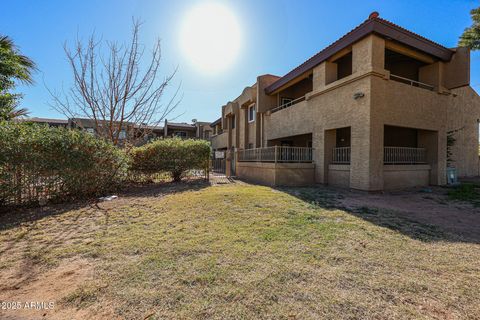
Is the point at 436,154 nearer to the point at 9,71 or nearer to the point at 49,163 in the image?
the point at 49,163

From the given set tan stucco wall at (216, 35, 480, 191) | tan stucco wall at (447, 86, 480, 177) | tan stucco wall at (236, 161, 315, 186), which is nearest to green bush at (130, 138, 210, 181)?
tan stucco wall at (236, 161, 315, 186)

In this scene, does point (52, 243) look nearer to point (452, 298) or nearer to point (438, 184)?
point (452, 298)

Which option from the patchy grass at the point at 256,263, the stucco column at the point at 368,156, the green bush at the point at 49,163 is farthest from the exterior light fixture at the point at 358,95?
the green bush at the point at 49,163

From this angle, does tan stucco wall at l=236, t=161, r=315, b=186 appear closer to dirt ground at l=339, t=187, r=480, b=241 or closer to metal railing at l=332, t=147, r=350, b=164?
metal railing at l=332, t=147, r=350, b=164

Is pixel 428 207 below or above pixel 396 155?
below

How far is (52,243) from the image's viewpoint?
4195mm

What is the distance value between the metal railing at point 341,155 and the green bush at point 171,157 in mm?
6853

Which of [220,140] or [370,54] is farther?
[220,140]

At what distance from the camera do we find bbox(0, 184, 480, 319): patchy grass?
7.79 feet

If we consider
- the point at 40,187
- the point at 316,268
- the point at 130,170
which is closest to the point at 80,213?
the point at 40,187

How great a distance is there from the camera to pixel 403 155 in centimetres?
1131

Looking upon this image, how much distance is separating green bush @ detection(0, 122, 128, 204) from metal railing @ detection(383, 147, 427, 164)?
12.5 meters

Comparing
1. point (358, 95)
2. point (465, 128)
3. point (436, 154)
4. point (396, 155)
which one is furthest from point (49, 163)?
point (465, 128)

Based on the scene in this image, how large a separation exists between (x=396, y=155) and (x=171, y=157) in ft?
37.7
